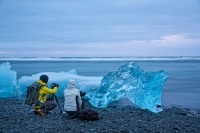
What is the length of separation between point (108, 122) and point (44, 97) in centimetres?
196

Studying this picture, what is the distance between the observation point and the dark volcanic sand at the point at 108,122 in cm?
780

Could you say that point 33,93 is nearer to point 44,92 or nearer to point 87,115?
point 44,92

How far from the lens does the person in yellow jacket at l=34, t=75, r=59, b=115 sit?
9.04m

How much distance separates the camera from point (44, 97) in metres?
9.20

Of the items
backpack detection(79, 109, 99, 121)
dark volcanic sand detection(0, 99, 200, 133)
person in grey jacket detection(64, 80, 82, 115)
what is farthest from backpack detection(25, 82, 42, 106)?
backpack detection(79, 109, 99, 121)

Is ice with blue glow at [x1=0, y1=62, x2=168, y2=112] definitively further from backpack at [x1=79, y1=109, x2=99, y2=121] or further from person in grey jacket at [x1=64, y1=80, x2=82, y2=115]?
person in grey jacket at [x1=64, y1=80, x2=82, y2=115]

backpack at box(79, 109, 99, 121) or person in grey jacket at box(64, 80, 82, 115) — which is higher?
person in grey jacket at box(64, 80, 82, 115)

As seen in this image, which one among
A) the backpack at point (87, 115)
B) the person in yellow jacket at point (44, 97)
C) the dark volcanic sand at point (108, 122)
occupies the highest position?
the person in yellow jacket at point (44, 97)

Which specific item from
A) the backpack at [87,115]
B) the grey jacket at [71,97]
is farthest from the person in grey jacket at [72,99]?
the backpack at [87,115]

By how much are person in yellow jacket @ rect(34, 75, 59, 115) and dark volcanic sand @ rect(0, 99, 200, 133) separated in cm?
19

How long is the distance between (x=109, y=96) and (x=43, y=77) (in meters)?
3.35

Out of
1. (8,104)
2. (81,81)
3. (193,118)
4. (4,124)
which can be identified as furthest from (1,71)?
(193,118)

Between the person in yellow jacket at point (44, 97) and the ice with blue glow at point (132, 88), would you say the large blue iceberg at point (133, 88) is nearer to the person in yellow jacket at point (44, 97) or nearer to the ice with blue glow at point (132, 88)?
the ice with blue glow at point (132, 88)

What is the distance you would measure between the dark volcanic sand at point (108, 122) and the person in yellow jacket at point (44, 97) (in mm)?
188
